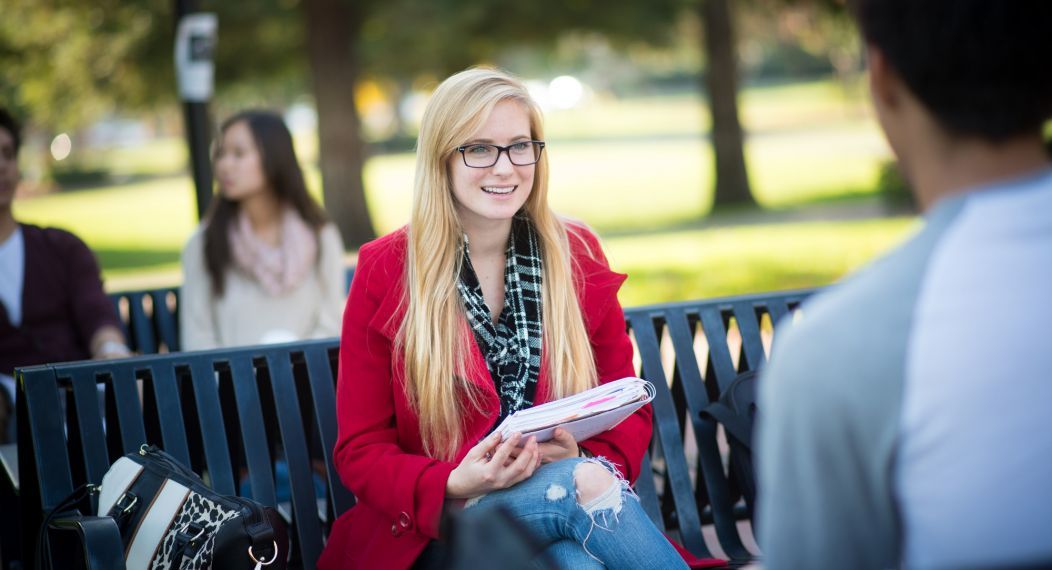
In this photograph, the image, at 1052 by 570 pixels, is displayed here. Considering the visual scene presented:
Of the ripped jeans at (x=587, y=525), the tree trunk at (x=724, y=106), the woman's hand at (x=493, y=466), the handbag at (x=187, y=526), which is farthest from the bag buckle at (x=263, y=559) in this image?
the tree trunk at (x=724, y=106)

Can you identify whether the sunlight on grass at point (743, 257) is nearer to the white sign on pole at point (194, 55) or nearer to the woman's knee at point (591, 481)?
the white sign on pole at point (194, 55)

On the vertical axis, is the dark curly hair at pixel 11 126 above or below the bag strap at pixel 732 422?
above

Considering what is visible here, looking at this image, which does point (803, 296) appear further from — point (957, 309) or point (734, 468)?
point (957, 309)

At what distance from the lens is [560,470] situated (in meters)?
2.92

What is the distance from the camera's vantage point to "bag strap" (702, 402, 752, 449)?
11.4 ft

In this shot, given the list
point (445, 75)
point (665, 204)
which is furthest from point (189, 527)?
point (665, 204)

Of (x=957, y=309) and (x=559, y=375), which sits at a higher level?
(x=957, y=309)

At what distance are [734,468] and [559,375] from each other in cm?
77

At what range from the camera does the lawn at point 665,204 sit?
13008mm

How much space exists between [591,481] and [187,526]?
1006 millimetres

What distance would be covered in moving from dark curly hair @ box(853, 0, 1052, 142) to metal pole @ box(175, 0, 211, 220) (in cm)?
661

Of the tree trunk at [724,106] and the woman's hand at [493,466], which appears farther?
the tree trunk at [724,106]

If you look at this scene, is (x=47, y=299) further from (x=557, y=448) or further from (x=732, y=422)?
(x=732, y=422)

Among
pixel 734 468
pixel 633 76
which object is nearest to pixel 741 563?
pixel 734 468
